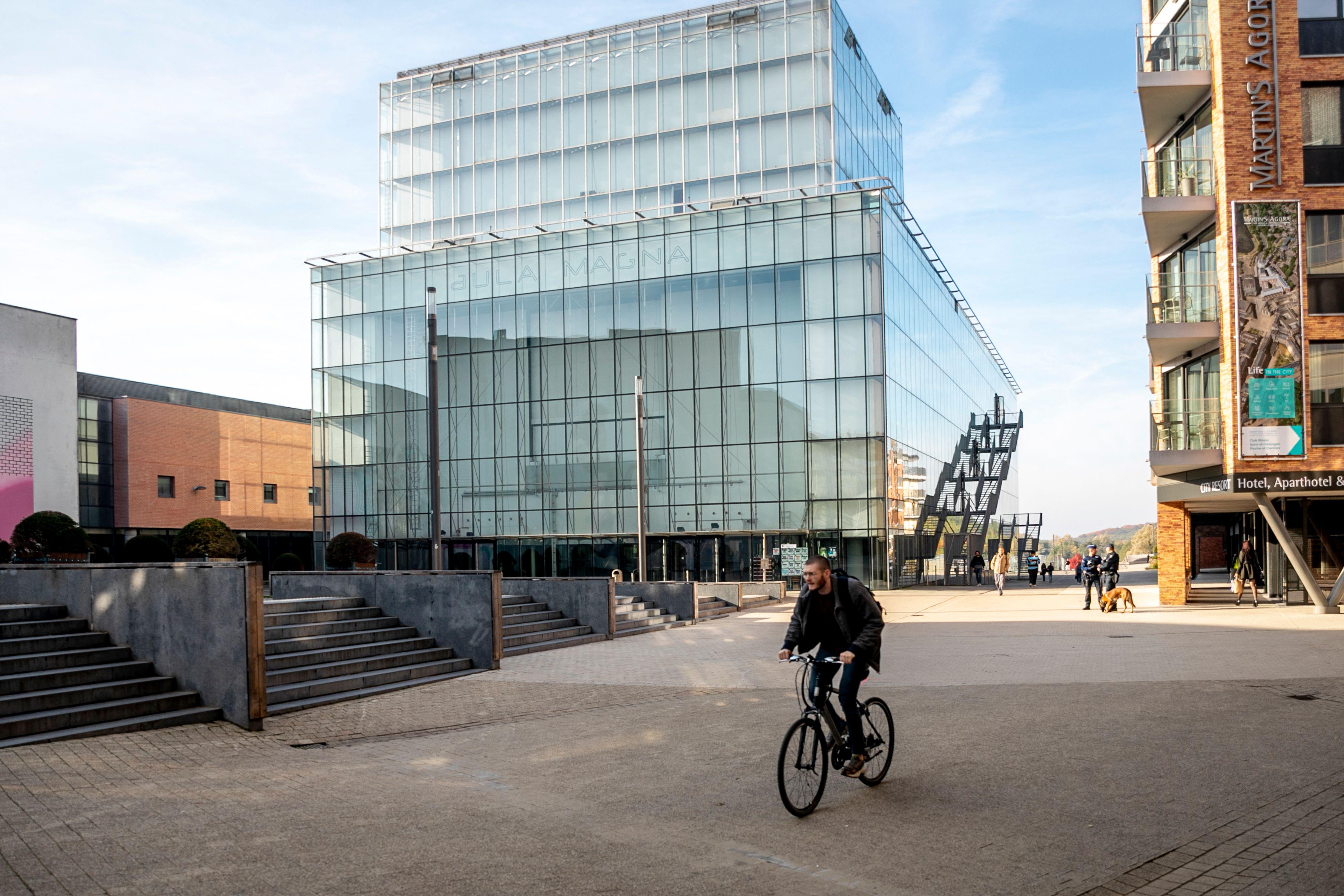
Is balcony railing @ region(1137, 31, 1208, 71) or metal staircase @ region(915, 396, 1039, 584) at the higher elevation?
balcony railing @ region(1137, 31, 1208, 71)

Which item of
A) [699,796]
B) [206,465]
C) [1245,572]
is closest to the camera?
[699,796]

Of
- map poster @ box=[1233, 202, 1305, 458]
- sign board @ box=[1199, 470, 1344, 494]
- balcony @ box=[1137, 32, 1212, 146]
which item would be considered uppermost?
balcony @ box=[1137, 32, 1212, 146]

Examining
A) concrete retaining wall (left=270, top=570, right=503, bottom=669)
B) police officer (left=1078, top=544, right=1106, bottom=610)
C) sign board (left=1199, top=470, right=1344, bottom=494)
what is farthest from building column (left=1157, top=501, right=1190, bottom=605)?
concrete retaining wall (left=270, top=570, right=503, bottom=669)

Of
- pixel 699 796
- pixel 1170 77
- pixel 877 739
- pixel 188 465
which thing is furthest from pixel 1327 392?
pixel 188 465

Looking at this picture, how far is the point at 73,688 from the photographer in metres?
11.9

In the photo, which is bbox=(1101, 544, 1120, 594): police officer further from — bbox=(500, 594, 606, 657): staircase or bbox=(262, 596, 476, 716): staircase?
bbox=(262, 596, 476, 716): staircase

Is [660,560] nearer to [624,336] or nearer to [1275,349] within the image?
[624,336]

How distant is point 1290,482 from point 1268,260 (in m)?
5.15

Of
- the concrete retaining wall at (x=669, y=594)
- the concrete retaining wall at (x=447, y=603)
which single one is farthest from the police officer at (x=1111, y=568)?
the concrete retaining wall at (x=447, y=603)

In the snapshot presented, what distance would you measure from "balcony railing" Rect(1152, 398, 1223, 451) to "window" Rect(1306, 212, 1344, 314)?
3223 millimetres

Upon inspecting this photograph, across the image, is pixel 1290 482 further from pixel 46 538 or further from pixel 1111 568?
pixel 46 538

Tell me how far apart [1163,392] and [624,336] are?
74.6ft

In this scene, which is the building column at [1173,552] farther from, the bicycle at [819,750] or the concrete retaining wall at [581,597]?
the bicycle at [819,750]

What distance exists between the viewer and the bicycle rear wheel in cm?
826
